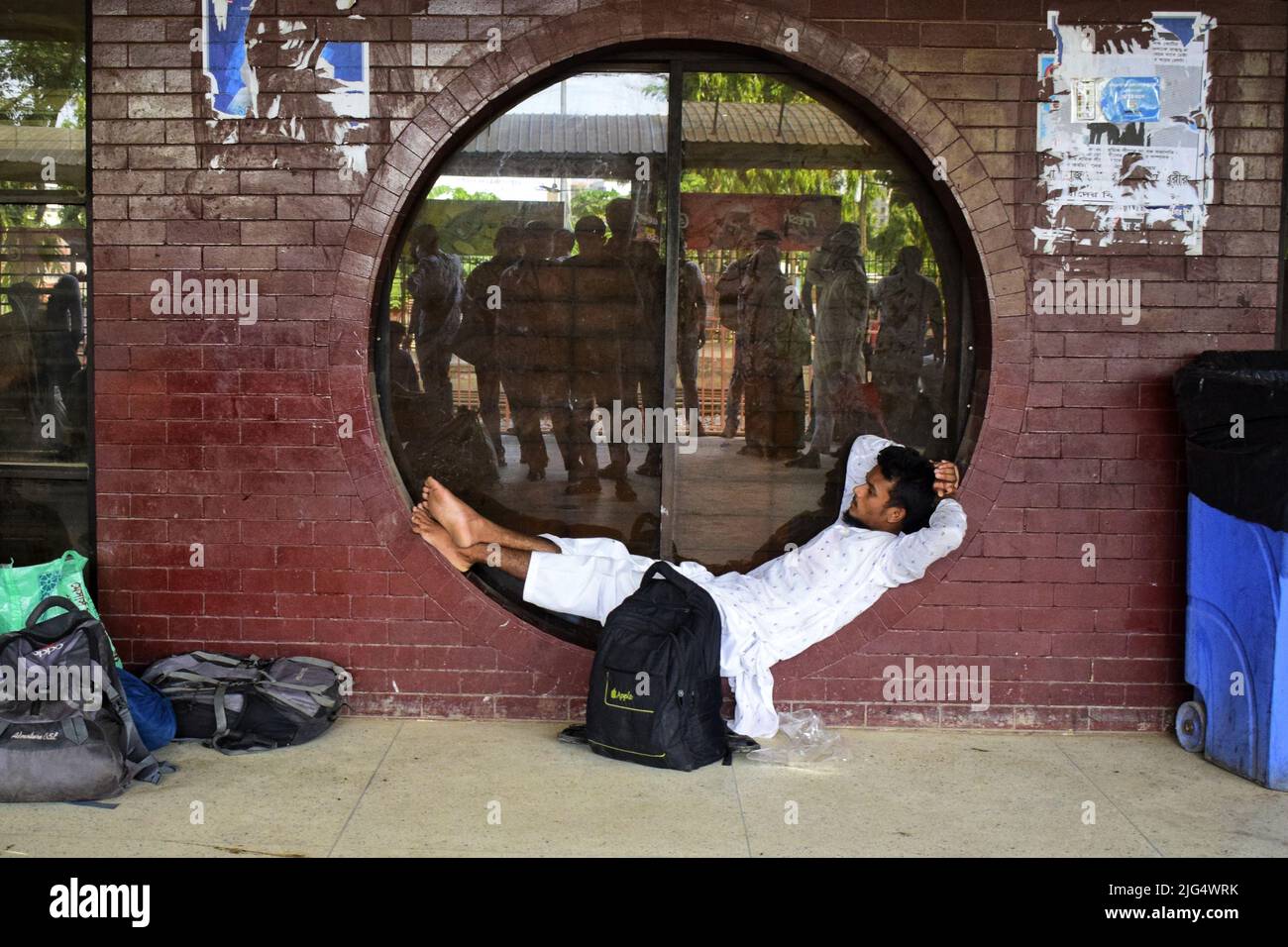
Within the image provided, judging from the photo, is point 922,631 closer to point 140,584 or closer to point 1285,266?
point 1285,266

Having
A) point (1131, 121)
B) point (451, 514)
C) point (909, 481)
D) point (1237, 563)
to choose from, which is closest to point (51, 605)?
point (451, 514)

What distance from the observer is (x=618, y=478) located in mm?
5531

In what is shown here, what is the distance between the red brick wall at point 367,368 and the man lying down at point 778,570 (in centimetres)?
17

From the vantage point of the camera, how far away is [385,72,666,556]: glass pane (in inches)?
211

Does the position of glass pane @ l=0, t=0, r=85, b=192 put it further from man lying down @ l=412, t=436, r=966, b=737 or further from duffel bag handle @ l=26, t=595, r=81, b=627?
man lying down @ l=412, t=436, r=966, b=737

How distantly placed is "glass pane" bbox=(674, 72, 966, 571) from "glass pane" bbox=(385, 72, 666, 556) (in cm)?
19

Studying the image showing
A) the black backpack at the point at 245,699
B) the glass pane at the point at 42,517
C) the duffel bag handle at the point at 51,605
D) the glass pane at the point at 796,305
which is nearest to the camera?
the duffel bag handle at the point at 51,605

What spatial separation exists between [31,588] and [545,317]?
2.33m

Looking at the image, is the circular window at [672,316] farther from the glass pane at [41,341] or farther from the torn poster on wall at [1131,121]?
the glass pane at [41,341]

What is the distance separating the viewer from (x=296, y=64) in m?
5.11

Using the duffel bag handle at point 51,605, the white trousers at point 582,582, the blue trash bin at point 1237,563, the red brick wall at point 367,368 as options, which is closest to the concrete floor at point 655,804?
the blue trash bin at point 1237,563

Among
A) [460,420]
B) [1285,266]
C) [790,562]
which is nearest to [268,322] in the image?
[460,420]

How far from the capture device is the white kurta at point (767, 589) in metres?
4.92

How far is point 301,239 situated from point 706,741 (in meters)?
2.59
